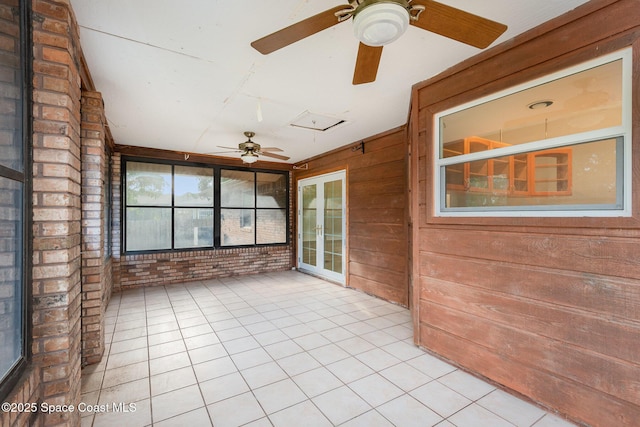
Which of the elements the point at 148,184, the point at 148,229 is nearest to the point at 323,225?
the point at 148,229

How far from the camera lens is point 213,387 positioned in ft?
7.45

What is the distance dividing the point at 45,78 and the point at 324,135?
3424 millimetres

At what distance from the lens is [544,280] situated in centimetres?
195

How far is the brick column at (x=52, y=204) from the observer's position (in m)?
1.47

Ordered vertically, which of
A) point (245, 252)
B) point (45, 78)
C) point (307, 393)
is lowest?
point (307, 393)

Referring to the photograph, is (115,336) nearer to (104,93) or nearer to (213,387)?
(213,387)

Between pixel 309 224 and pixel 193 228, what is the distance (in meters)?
2.45

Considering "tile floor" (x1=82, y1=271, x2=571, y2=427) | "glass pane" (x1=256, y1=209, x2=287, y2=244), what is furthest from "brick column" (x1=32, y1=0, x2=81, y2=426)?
"glass pane" (x1=256, y1=209, x2=287, y2=244)

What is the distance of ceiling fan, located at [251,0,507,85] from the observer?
137 centimetres

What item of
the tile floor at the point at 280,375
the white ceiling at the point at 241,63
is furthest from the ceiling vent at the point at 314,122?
the tile floor at the point at 280,375

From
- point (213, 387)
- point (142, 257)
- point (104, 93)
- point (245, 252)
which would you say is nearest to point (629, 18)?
point (213, 387)

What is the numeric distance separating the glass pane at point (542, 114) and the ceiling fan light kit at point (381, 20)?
1293 mm

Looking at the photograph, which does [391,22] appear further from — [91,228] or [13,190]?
[91,228]

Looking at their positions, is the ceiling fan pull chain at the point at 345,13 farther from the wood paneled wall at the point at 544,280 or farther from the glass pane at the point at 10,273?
the glass pane at the point at 10,273
